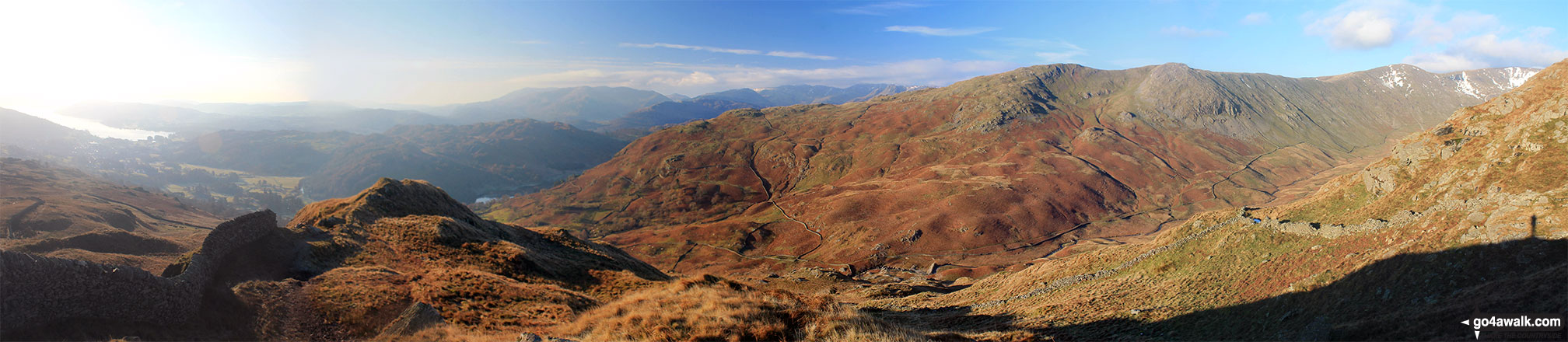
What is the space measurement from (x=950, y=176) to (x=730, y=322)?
105 m

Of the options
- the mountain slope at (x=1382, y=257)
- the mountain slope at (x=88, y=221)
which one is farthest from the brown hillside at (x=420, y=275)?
the mountain slope at (x=1382, y=257)

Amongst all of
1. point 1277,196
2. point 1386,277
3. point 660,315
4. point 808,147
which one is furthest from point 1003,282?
point 808,147

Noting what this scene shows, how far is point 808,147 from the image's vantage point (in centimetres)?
15688

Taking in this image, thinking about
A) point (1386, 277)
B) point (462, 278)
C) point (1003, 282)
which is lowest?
point (1003, 282)

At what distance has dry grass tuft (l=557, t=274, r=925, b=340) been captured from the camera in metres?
10.9

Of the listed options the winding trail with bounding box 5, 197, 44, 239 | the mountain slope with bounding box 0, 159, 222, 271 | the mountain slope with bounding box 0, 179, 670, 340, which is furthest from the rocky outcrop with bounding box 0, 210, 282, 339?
the winding trail with bounding box 5, 197, 44, 239

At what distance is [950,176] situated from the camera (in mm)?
108500

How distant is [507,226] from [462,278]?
17.3m

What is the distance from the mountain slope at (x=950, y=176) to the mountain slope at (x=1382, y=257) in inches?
2046

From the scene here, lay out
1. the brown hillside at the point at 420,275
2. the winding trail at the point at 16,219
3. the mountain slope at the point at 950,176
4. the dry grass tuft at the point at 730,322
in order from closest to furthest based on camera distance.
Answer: the dry grass tuft at the point at 730,322, the brown hillside at the point at 420,275, the winding trail at the point at 16,219, the mountain slope at the point at 950,176

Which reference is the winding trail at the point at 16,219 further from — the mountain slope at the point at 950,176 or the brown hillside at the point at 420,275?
the mountain slope at the point at 950,176

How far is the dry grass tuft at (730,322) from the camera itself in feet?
35.7

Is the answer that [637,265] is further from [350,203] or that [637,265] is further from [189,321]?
[189,321]

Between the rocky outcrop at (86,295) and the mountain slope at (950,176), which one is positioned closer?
the rocky outcrop at (86,295)
